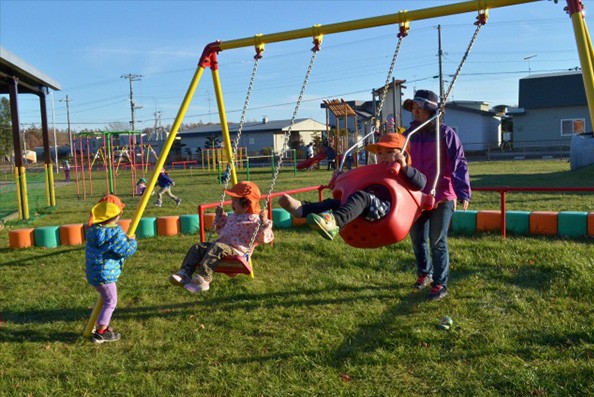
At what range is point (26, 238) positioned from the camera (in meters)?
9.53

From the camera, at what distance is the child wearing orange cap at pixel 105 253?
5.05 metres

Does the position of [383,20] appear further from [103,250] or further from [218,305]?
[103,250]

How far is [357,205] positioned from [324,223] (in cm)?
40

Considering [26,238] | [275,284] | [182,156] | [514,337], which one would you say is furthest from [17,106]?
[182,156]

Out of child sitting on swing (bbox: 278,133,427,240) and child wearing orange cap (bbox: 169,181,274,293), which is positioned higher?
child sitting on swing (bbox: 278,133,427,240)

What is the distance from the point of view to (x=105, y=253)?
16.8ft

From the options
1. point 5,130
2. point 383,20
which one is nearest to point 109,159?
point 383,20

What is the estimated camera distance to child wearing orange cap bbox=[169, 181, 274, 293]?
531 cm

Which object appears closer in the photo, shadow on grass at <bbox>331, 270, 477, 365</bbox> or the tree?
shadow on grass at <bbox>331, 270, 477, 365</bbox>

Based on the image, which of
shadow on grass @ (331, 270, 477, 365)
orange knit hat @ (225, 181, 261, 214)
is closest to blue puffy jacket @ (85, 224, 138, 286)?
orange knit hat @ (225, 181, 261, 214)

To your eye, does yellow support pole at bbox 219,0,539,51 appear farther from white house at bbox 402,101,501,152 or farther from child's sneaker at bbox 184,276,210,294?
white house at bbox 402,101,501,152

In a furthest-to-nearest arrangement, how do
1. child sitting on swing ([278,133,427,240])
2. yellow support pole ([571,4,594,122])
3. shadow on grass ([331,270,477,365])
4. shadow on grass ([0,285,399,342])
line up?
shadow on grass ([0,285,399,342]), shadow on grass ([331,270,477,365]), yellow support pole ([571,4,594,122]), child sitting on swing ([278,133,427,240])

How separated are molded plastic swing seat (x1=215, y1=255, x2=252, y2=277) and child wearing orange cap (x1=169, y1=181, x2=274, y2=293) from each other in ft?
0.22

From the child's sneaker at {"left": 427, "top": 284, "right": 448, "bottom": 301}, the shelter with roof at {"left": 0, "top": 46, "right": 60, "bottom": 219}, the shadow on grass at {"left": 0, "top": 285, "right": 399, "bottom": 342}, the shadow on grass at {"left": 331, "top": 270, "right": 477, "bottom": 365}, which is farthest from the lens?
the shelter with roof at {"left": 0, "top": 46, "right": 60, "bottom": 219}
